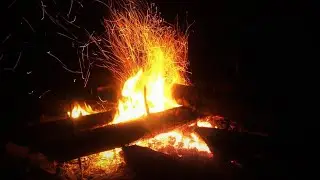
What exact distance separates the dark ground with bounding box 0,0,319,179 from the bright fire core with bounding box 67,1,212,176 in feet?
1.24

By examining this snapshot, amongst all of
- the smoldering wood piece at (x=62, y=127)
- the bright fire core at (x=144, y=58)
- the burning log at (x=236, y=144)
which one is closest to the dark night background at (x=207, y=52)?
the bright fire core at (x=144, y=58)

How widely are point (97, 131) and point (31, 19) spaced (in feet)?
14.5

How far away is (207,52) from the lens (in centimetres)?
923

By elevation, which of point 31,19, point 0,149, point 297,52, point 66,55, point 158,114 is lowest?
point 0,149

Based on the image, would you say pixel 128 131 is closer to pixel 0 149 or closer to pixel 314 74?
pixel 0 149

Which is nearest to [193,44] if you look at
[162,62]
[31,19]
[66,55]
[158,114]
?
[162,62]

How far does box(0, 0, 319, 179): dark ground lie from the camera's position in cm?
740

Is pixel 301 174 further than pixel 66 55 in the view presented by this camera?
No

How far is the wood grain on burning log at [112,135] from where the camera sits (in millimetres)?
6145

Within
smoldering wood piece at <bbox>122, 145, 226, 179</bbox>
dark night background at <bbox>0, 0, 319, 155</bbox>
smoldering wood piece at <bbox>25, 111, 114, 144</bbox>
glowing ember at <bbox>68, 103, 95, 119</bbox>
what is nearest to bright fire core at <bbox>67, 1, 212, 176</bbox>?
dark night background at <bbox>0, 0, 319, 155</bbox>

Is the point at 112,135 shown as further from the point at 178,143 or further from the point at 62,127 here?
the point at 178,143

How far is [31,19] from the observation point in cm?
938

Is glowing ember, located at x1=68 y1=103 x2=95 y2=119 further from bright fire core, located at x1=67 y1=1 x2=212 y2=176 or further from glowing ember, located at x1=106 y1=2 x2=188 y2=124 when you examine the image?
glowing ember, located at x1=106 y1=2 x2=188 y2=124

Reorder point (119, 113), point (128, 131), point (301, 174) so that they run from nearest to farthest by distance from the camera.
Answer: point (301, 174) < point (128, 131) < point (119, 113)
